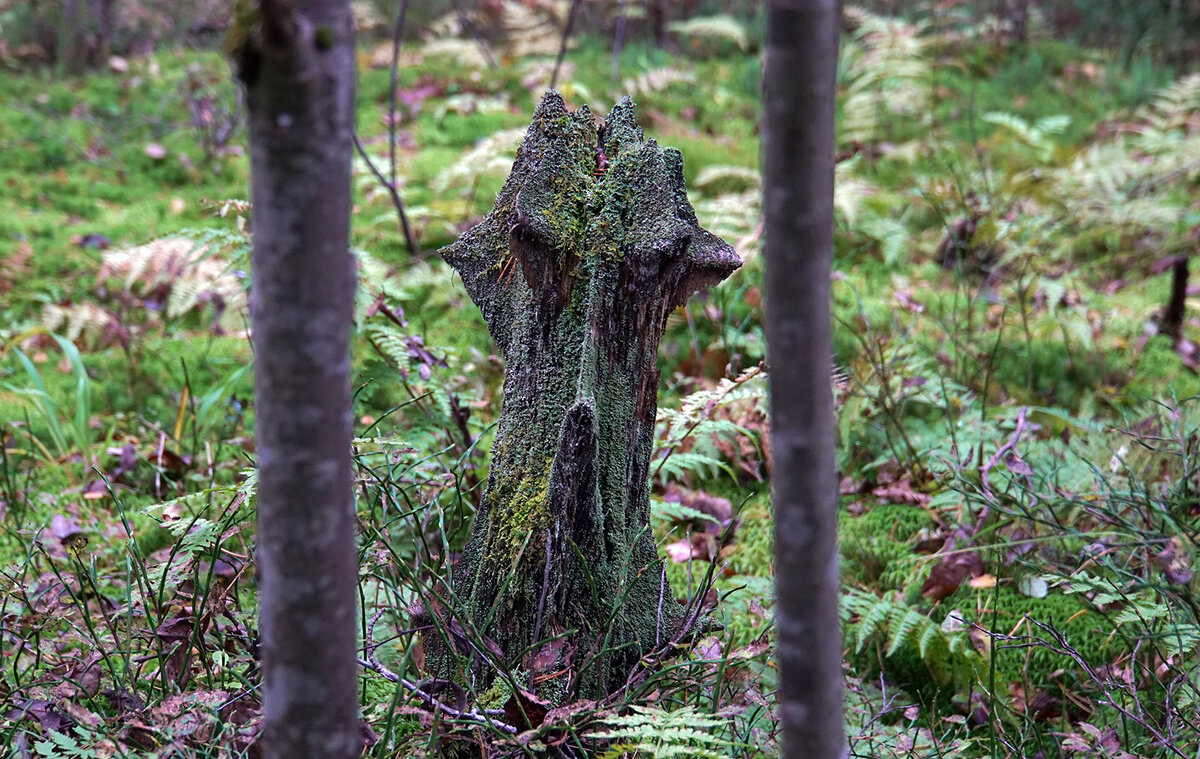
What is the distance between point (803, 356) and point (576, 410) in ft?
2.79

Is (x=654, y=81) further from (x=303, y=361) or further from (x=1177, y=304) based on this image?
(x=303, y=361)

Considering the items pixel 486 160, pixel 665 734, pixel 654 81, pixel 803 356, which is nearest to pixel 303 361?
pixel 803 356

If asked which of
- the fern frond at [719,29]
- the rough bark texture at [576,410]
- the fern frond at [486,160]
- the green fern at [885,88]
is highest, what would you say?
the fern frond at [719,29]

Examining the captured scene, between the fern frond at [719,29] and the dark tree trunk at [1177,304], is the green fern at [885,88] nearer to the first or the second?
the fern frond at [719,29]

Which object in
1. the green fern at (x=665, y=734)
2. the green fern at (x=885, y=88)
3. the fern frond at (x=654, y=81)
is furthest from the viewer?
the fern frond at (x=654, y=81)

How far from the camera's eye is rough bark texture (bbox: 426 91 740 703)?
6.07 ft

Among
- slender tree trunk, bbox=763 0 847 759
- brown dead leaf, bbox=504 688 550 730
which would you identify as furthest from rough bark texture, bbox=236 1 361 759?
brown dead leaf, bbox=504 688 550 730

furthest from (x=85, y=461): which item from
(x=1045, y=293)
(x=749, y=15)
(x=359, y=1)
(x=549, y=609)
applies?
(x=749, y=15)

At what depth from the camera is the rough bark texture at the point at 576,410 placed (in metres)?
1.85

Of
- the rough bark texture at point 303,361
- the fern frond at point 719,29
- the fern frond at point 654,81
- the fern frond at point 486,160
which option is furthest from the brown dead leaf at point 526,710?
the fern frond at point 719,29

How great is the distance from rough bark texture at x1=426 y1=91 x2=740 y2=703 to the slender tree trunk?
0.80m

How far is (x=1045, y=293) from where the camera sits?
165 inches

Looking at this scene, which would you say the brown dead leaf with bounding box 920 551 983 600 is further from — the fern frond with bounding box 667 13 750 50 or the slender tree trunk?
the fern frond with bounding box 667 13 750 50

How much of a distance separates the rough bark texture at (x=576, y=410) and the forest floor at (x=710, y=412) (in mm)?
133
